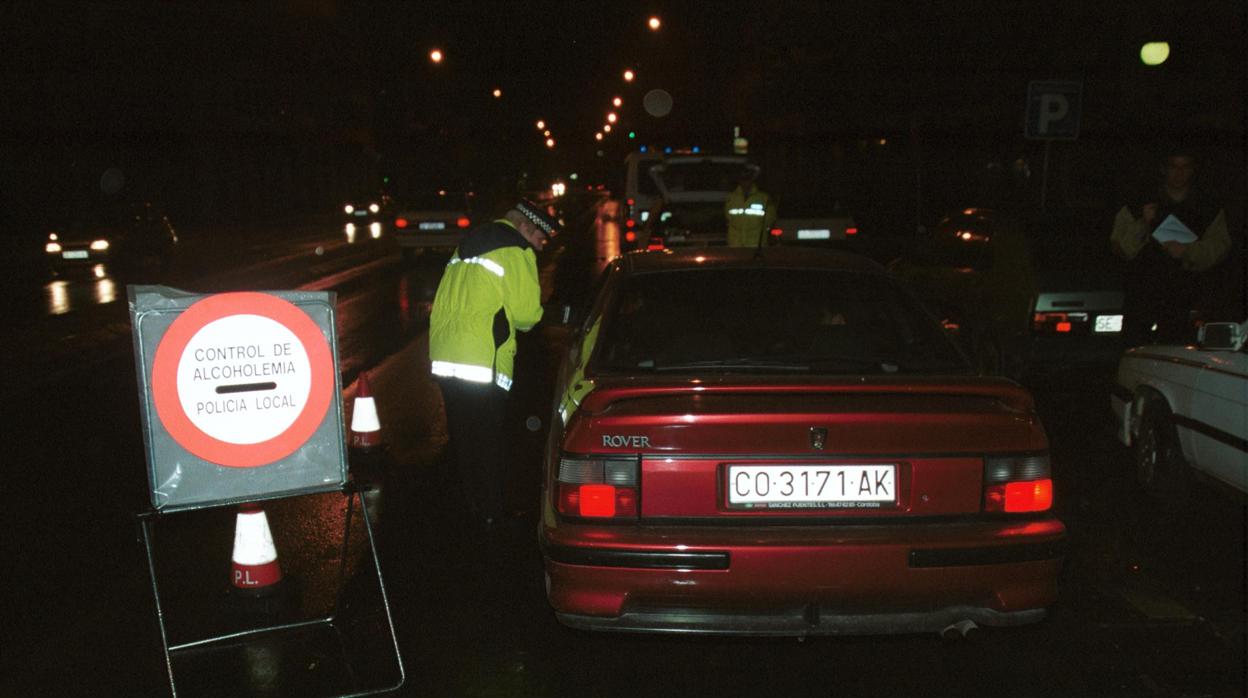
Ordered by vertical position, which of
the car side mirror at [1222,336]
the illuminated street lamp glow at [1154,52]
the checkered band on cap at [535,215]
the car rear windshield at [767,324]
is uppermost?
the illuminated street lamp glow at [1154,52]

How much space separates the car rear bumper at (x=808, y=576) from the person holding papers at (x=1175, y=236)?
4.84 meters

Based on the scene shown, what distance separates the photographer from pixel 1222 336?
5672 millimetres

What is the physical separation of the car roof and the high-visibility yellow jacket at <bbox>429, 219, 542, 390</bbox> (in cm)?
55

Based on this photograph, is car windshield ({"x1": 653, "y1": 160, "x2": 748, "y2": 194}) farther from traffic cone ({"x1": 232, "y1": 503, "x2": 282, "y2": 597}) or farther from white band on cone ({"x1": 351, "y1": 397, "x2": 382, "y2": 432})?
traffic cone ({"x1": 232, "y1": 503, "x2": 282, "y2": 597})

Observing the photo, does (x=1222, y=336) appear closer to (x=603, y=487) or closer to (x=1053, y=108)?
(x=603, y=487)

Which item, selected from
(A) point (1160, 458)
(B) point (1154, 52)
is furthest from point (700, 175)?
(A) point (1160, 458)

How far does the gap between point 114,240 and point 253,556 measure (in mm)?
21777

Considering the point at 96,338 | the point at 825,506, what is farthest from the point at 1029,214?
the point at 96,338

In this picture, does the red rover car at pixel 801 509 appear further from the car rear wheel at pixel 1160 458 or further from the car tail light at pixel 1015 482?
the car rear wheel at pixel 1160 458

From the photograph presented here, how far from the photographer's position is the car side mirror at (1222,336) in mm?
5676

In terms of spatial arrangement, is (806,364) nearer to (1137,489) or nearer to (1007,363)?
(1137,489)

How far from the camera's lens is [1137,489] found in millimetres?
6863

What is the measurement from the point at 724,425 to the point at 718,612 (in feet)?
2.01

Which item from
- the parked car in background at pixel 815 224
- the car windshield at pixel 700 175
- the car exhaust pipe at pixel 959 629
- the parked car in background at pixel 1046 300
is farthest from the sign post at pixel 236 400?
the car windshield at pixel 700 175
